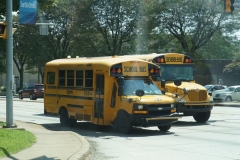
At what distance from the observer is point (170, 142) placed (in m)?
14.2

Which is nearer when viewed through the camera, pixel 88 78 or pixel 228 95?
pixel 88 78

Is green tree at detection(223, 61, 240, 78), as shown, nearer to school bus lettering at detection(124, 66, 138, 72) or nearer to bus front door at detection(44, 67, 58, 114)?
bus front door at detection(44, 67, 58, 114)

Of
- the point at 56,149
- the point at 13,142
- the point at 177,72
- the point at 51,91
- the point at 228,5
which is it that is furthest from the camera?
the point at 228,5

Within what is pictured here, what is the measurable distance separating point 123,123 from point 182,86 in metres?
4.56

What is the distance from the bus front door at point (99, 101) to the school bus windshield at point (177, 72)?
379 cm

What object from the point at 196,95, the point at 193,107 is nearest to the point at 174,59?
Answer: the point at 196,95

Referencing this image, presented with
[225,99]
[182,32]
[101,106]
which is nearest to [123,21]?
[182,32]

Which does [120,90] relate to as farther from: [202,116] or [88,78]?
[202,116]

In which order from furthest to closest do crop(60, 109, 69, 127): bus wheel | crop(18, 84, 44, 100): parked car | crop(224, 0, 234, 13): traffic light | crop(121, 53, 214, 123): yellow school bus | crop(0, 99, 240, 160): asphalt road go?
crop(18, 84, 44, 100): parked car < crop(224, 0, 234, 13): traffic light < crop(121, 53, 214, 123): yellow school bus < crop(60, 109, 69, 127): bus wheel < crop(0, 99, 240, 160): asphalt road

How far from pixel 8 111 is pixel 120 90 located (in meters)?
3.93

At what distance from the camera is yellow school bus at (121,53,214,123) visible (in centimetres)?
1950

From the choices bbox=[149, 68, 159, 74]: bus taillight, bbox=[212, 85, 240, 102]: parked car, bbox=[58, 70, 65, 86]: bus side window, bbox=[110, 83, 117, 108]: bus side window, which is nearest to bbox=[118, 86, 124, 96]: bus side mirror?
bbox=[110, 83, 117, 108]: bus side window

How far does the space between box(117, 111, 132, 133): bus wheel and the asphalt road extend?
0.23m

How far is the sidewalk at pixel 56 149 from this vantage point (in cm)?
1065
